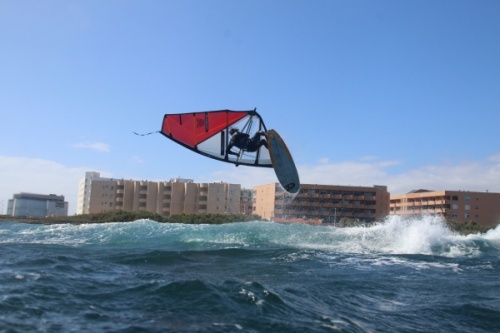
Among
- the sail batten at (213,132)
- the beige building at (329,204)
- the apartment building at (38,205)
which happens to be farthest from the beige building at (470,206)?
the apartment building at (38,205)

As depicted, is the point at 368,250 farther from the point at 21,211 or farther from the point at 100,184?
the point at 21,211

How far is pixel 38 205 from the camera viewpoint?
11825cm

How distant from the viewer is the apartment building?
114 meters

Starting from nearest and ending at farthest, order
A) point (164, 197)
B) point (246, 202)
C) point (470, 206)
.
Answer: point (470, 206) < point (164, 197) < point (246, 202)

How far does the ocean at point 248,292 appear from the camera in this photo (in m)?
5.16

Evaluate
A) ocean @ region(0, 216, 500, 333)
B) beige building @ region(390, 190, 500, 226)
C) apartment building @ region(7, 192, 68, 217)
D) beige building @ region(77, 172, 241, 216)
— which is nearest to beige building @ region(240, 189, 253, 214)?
beige building @ region(77, 172, 241, 216)

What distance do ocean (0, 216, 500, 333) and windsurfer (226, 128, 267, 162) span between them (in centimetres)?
279

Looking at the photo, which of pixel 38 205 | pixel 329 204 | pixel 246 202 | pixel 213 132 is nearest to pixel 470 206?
pixel 329 204

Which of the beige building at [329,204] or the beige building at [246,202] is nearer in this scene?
the beige building at [329,204]

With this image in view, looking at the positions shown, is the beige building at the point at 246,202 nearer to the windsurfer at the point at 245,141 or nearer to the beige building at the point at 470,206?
the beige building at the point at 470,206

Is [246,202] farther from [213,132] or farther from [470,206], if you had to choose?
[213,132]

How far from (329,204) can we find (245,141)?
2258 inches

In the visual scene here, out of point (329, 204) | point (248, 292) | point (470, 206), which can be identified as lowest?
point (248, 292)

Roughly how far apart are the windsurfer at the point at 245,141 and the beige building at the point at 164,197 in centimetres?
6342
